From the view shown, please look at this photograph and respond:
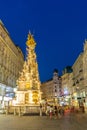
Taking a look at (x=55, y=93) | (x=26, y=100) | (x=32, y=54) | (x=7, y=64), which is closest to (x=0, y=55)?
(x=7, y=64)

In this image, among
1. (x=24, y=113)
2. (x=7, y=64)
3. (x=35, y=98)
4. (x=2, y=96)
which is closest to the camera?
(x=24, y=113)

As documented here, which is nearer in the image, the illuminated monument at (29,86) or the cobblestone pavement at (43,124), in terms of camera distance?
the cobblestone pavement at (43,124)

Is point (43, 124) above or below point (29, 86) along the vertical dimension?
below

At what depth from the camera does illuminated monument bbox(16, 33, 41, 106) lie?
51.7m

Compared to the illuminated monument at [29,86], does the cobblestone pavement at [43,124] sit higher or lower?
lower

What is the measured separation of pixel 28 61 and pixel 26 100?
9.04 meters

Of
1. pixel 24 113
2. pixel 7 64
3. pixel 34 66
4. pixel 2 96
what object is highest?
pixel 7 64

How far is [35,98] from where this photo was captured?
2045 inches

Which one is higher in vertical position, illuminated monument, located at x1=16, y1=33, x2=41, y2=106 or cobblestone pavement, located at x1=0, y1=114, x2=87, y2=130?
illuminated monument, located at x1=16, y1=33, x2=41, y2=106

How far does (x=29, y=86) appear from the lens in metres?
52.8

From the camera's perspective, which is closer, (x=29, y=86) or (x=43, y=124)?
(x=43, y=124)

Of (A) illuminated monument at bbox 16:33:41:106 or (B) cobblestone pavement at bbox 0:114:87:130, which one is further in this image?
(A) illuminated monument at bbox 16:33:41:106

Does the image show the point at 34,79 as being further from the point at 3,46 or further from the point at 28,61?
the point at 3,46

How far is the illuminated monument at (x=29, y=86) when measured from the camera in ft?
170
